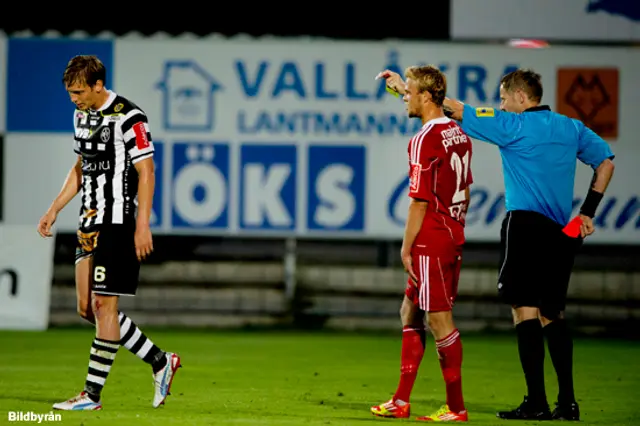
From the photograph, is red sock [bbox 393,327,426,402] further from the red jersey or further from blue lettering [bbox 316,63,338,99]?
blue lettering [bbox 316,63,338,99]

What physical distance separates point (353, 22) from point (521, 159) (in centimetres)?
919

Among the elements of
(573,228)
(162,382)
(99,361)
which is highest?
(573,228)

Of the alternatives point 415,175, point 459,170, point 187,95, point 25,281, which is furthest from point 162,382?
point 187,95

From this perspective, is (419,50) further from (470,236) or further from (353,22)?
(353,22)

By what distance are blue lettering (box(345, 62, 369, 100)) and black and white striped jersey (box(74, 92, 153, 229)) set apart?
19.7ft

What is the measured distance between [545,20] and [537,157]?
615cm

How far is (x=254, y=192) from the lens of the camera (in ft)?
42.4

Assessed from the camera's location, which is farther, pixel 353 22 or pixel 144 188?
pixel 353 22

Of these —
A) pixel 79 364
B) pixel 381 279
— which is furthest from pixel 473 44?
pixel 79 364

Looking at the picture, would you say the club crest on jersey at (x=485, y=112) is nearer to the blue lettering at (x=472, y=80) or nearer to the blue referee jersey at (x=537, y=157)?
the blue referee jersey at (x=537, y=157)

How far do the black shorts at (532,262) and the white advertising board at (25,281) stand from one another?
6.55 meters

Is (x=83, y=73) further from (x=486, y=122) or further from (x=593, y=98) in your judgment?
(x=593, y=98)

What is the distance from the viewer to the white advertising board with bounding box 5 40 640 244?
42.4 feet

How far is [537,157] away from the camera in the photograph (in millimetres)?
7195
